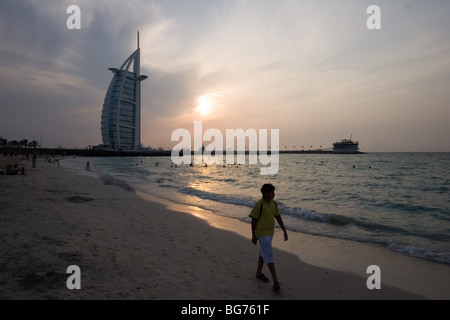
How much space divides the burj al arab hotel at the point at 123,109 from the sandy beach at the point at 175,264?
500 ft

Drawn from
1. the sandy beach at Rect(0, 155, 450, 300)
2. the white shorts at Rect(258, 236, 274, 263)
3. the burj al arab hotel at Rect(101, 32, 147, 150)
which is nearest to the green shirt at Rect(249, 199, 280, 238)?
the white shorts at Rect(258, 236, 274, 263)

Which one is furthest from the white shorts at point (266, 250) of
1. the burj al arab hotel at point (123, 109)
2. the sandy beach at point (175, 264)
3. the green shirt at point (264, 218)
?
the burj al arab hotel at point (123, 109)

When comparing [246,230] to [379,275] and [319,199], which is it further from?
[319,199]

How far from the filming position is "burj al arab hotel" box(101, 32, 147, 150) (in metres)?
149

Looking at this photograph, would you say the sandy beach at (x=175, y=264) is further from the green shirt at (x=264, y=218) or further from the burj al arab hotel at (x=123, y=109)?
the burj al arab hotel at (x=123, y=109)

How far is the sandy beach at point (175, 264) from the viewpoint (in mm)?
4656

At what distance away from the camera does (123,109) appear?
15175 cm

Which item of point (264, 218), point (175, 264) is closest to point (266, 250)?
point (264, 218)

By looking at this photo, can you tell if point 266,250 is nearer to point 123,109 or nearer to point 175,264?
point 175,264

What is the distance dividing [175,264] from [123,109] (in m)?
160

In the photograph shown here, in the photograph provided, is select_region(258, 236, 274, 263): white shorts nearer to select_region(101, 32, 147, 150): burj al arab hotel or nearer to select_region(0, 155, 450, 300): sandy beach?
select_region(0, 155, 450, 300): sandy beach

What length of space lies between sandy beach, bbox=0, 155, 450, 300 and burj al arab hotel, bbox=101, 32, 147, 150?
500 ft
